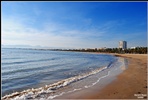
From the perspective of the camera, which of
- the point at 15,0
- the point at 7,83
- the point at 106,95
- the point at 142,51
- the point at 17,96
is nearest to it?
the point at 15,0

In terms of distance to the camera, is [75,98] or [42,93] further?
[42,93]

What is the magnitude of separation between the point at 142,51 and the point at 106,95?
323 feet

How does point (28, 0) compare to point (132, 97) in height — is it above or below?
above

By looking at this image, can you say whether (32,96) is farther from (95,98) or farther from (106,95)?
(106,95)

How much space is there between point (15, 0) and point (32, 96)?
13.3 feet

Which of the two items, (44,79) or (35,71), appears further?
(35,71)

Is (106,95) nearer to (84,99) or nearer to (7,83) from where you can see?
(84,99)

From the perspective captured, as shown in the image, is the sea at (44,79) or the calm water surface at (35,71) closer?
the sea at (44,79)

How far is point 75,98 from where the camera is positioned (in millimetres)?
6609

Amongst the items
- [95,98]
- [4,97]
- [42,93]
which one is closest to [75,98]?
[95,98]

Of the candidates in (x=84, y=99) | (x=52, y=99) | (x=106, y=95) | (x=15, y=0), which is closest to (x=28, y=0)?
(x=15, y=0)

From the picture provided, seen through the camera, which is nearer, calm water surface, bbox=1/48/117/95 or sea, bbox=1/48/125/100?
sea, bbox=1/48/125/100

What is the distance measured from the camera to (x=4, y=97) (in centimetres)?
760

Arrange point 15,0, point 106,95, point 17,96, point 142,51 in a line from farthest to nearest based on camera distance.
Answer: point 142,51, point 17,96, point 106,95, point 15,0
